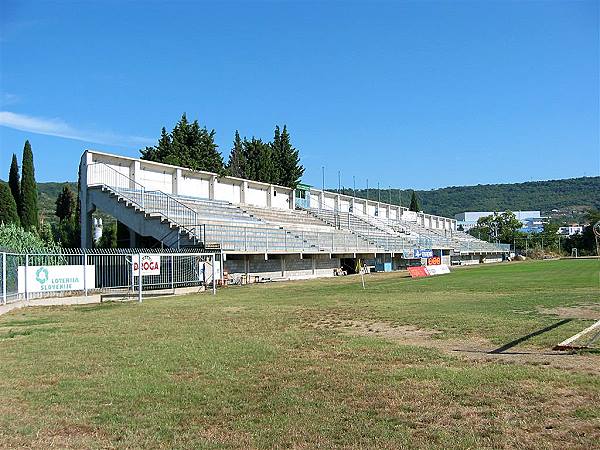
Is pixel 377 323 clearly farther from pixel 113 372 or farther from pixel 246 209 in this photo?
pixel 246 209

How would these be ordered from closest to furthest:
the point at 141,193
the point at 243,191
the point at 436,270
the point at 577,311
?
the point at 577,311
the point at 141,193
the point at 436,270
the point at 243,191

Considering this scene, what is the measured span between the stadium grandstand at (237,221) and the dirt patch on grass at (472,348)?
23.4 metres

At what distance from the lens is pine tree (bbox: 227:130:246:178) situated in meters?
89.6

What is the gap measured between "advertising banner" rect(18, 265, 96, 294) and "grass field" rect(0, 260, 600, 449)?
9.73 meters

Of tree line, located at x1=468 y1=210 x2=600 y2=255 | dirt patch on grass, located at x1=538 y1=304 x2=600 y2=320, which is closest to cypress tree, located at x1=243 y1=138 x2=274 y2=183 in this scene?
dirt patch on grass, located at x1=538 y1=304 x2=600 y2=320

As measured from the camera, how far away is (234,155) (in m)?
94.6

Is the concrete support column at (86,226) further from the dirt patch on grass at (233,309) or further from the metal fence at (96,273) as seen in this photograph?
the dirt patch on grass at (233,309)

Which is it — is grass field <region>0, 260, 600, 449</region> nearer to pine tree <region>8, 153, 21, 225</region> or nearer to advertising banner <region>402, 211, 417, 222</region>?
pine tree <region>8, 153, 21, 225</region>

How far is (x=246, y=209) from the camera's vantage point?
53875 millimetres

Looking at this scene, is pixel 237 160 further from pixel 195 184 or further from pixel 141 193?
pixel 141 193

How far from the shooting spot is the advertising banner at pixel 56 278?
86.7 feet

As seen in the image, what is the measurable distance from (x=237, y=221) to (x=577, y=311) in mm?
32736

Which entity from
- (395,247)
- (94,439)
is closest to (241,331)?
(94,439)

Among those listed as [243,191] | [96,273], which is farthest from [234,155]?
[96,273]
